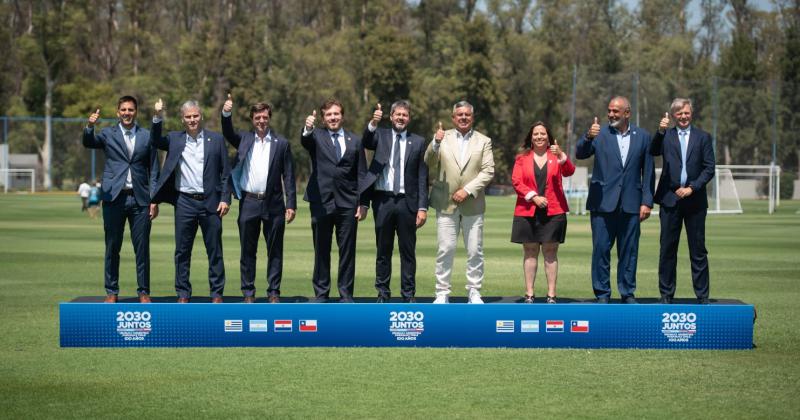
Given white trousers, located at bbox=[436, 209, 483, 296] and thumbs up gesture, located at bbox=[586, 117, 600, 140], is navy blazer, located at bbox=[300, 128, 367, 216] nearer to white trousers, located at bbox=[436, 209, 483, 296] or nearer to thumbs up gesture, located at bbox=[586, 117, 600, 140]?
white trousers, located at bbox=[436, 209, 483, 296]

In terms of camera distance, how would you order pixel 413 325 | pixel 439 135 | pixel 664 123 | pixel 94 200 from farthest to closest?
pixel 94 200
pixel 664 123
pixel 439 135
pixel 413 325

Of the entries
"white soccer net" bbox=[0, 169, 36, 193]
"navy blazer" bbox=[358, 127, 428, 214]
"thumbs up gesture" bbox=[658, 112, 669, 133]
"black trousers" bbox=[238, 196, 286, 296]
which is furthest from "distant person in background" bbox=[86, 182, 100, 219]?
"thumbs up gesture" bbox=[658, 112, 669, 133]

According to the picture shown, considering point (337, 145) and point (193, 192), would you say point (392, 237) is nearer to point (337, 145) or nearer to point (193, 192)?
point (337, 145)

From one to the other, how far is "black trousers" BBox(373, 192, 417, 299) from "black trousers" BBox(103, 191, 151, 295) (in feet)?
7.04

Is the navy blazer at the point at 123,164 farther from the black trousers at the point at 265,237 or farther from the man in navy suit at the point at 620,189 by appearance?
the man in navy suit at the point at 620,189

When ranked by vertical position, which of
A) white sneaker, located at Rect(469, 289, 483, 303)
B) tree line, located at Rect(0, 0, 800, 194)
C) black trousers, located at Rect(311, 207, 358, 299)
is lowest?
white sneaker, located at Rect(469, 289, 483, 303)

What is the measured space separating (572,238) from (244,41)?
148ft

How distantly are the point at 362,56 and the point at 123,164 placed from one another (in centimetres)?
5816

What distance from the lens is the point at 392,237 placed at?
1049cm

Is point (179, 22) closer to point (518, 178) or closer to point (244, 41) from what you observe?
point (244, 41)

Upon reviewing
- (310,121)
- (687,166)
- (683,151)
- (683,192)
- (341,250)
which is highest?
(310,121)

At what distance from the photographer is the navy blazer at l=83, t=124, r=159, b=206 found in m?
10.4

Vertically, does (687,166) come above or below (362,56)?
below

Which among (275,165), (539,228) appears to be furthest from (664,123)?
(275,165)
